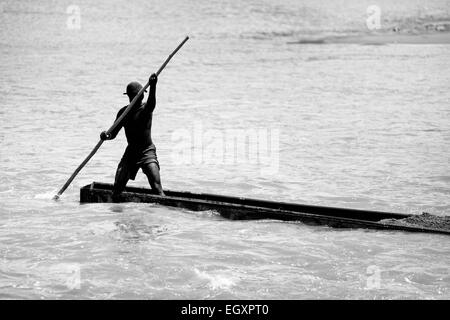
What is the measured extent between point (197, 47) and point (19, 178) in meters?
20.9

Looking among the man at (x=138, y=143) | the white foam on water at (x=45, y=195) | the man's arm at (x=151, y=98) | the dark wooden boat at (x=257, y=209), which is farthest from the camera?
the white foam on water at (x=45, y=195)

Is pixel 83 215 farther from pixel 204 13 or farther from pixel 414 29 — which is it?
pixel 414 29

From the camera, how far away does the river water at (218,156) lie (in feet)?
26.5

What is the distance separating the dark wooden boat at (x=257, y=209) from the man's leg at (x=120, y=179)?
0.07 meters

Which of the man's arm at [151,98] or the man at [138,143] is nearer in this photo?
the man's arm at [151,98]

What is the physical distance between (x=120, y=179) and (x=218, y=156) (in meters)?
4.92

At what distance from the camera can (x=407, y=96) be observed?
21.9 metres
